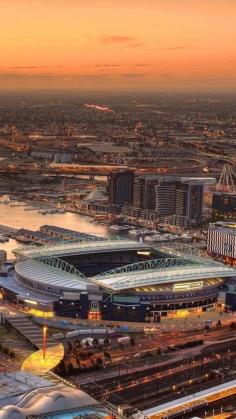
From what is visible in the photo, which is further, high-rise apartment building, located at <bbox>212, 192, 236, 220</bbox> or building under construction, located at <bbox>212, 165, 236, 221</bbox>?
high-rise apartment building, located at <bbox>212, 192, 236, 220</bbox>

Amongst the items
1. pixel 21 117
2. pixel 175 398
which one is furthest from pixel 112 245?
pixel 21 117

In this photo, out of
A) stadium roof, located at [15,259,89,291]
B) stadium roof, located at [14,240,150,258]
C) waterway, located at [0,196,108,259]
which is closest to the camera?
stadium roof, located at [15,259,89,291]

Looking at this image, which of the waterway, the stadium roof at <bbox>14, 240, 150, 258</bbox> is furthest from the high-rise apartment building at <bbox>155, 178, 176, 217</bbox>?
the stadium roof at <bbox>14, 240, 150, 258</bbox>

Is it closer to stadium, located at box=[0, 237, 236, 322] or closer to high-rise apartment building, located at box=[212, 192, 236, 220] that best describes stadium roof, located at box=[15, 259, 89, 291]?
stadium, located at box=[0, 237, 236, 322]

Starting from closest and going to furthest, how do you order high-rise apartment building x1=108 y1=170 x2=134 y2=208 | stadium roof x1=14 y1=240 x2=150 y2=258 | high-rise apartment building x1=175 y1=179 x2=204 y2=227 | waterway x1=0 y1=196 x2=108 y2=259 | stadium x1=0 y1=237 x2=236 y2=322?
1. stadium x1=0 y1=237 x2=236 y2=322
2. stadium roof x1=14 y1=240 x2=150 y2=258
3. waterway x1=0 y1=196 x2=108 y2=259
4. high-rise apartment building x1=175 y1=179 x2=204 y2=227
5. high-rise apartment building x1=108 y1=170 x2=134 y2=208

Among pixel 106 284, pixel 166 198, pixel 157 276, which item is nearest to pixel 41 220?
pixel 166 198

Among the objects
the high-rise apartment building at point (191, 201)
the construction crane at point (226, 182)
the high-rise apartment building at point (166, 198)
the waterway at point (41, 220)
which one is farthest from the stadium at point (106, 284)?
the construction crane at point (226, 182)

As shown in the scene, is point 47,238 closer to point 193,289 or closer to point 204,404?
point 193,289

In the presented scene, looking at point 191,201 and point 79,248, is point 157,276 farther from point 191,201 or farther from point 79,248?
point 191,201
